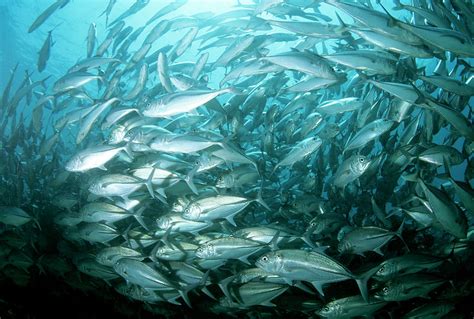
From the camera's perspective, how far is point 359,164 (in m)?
4.46

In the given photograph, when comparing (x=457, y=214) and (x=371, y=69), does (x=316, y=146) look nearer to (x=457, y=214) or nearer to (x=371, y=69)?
(x=371, y=69)

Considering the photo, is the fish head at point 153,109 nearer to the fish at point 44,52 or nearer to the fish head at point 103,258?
the fish head at point 103,258

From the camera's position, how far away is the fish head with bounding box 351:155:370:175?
14.5ft

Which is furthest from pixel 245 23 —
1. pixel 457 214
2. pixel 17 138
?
pixel 17 138

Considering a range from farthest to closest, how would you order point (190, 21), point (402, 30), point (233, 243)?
point (190, 21) < point (233, 243) < point (402, 30)

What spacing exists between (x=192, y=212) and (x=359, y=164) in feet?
8.12

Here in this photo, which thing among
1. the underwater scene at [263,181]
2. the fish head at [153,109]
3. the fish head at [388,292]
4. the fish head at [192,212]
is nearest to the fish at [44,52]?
the underwater scene at [263,181]

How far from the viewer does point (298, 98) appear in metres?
5.49

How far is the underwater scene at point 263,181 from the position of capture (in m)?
3.76

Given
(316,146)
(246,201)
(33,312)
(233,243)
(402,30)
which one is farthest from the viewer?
(33,312)

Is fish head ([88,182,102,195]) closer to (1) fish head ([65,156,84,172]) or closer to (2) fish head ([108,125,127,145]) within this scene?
(1) fish head ([65,156,84,172])

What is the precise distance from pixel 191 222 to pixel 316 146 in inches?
87.8

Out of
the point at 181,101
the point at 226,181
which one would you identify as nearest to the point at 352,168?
the point at 226,181

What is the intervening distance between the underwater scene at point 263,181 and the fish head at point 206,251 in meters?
0.03
